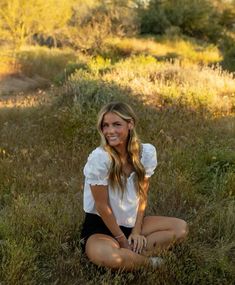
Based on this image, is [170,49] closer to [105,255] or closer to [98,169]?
[98,169]

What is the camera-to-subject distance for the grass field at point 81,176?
10.7 ft

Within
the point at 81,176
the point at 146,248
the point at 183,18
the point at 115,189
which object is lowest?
the point at 183,18

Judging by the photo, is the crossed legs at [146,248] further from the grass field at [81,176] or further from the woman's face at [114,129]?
the woman's face at [114,129]

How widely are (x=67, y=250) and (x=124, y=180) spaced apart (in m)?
0.67

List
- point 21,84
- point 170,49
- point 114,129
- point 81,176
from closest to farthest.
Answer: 1. point 114,129
2. point 81,176
3. point 21,84
4. point 170,49

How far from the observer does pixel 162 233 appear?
11.4 feet

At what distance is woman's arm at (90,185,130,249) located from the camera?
326 cm

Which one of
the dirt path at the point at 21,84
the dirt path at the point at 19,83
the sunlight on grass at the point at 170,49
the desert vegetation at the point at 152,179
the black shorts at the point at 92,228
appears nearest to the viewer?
the desert vegetation at the point at 152,179

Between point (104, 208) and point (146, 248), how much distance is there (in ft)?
1.52

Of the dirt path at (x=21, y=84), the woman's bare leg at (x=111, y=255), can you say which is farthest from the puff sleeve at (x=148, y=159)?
the dirt path at (x=21, y=84)

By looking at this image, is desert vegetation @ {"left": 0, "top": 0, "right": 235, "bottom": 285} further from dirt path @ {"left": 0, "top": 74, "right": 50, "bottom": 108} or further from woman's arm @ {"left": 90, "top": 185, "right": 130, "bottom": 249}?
dirt path @ {"left": 0, "top": 74, "right": 50, "bottom": 108}

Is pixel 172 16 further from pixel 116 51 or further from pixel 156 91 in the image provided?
pixel 156 91

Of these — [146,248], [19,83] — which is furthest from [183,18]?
[146,248]

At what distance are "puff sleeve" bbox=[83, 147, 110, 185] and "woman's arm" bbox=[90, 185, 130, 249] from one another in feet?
0.14
